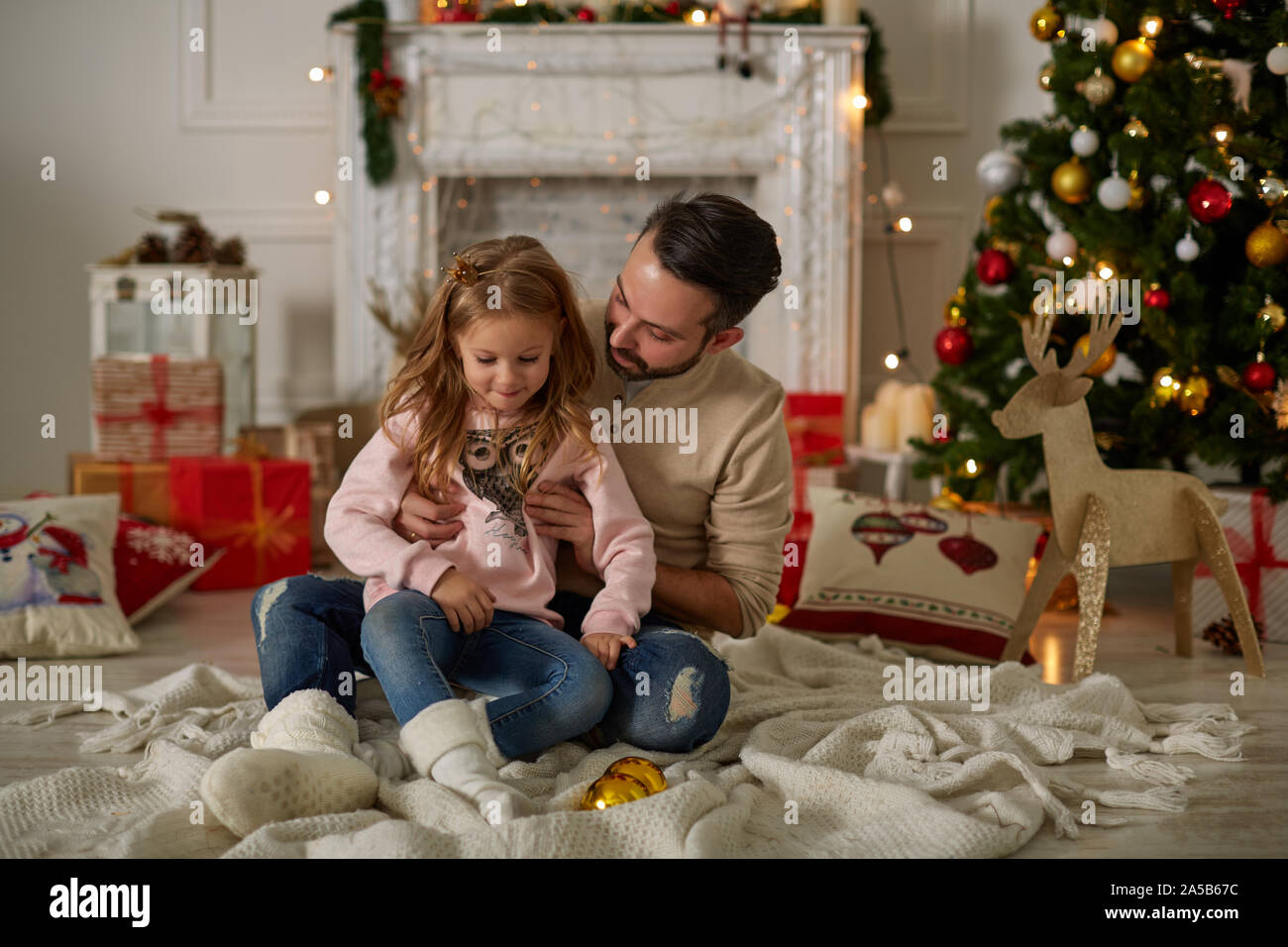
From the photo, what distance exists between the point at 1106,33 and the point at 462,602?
213cm

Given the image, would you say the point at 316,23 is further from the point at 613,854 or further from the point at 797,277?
the point at 613,854

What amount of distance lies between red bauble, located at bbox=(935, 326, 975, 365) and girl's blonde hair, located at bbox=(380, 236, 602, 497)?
1.56 m

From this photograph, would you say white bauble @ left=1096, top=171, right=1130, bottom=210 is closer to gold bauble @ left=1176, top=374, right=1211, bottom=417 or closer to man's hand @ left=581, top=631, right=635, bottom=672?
gold bauble @ left=1176, top=374, right=1211, bottom=417

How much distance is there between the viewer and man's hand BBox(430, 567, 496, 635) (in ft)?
4.71

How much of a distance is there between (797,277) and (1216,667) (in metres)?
2.05

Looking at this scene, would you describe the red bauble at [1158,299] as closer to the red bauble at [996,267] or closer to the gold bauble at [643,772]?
the red bauble at [996,267]

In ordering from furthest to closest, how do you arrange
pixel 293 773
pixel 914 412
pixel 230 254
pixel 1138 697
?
1. pixel 230 254
2. pixel 914 412
3. pixel 1138 697
4. pixel 293 773

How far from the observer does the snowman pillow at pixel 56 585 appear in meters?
2.14

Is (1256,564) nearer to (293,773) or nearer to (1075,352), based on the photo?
(1075,352)

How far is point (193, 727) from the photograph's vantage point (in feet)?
5.30

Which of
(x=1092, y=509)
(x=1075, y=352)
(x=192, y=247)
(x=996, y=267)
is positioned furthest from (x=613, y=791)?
(x=192, y=247)

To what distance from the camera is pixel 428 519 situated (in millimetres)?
1531
